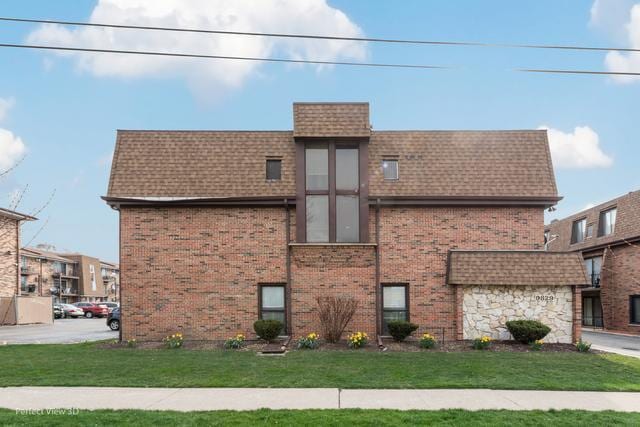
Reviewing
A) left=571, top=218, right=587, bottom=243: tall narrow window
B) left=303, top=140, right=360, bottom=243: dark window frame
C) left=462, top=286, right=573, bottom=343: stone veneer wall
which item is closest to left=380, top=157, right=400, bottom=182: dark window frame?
left=303, top=140, right=360, bottom=243: dark window frame

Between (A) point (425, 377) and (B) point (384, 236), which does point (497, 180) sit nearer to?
(B) point (384, 236)

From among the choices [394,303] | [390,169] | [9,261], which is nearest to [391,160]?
[390,169]

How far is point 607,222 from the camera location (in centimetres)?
3069

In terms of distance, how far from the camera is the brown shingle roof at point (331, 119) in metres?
16.7

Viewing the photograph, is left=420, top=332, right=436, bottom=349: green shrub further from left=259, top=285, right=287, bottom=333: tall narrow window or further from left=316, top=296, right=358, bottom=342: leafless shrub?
left=259, top=285, right=287, bottom=333: tall narrow window

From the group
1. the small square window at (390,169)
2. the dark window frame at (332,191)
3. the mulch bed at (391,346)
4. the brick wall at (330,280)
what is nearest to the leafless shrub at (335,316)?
the mulch bed at (391,346)

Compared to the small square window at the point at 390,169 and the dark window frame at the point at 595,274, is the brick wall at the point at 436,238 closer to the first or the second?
the small square window at the point at 390,169

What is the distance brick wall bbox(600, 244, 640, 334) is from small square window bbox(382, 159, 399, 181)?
53.4 ft

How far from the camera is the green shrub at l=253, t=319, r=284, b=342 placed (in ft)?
50.0

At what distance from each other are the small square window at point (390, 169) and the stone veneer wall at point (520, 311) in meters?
4.61

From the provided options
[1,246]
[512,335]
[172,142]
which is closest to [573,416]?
[512,335]

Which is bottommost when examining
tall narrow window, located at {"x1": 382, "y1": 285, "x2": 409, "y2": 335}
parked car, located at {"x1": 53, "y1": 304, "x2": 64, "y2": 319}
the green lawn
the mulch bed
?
parked car, located at {"x1": 53, "y1": 304, "x2": 64, "y2": 319}

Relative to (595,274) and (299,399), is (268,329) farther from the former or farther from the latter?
(595,274)

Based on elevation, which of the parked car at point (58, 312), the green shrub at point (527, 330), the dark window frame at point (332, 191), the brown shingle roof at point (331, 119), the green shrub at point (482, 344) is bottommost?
the parked car at point (58, 312)
